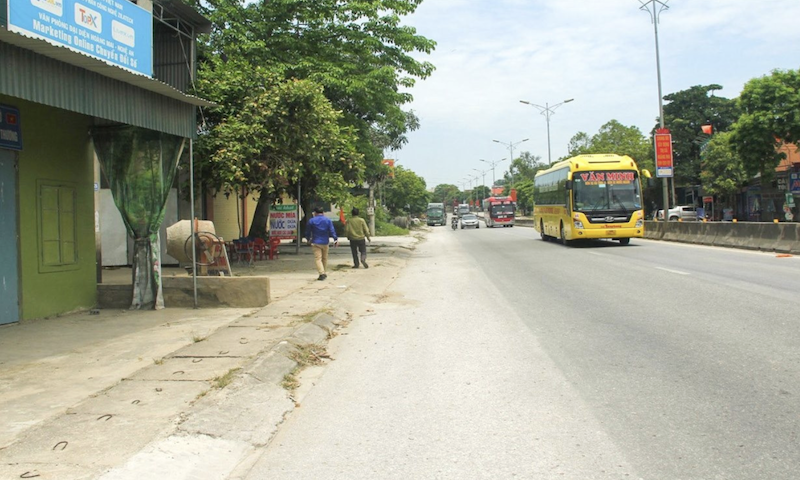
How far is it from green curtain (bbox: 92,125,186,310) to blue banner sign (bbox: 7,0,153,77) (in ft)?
3.68

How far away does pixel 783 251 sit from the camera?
19.3m

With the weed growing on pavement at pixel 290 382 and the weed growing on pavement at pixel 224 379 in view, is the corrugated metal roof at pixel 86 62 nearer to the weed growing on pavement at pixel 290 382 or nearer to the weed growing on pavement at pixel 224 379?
the weed growing on pavement at pixel 224 379

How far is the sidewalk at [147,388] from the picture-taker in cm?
420

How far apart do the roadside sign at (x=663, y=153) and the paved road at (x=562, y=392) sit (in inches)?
791

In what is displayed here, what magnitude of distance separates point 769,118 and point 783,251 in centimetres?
2126

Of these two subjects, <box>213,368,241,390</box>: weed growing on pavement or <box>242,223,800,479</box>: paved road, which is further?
<box>213,368,241,390</box>: weed growing on pavement

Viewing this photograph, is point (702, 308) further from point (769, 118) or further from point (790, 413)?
point (769, 118)

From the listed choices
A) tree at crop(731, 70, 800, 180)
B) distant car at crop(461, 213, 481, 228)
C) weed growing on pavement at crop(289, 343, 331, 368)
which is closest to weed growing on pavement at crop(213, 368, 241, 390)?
weed growing on pavement at crop(289, 343, 331, 368)

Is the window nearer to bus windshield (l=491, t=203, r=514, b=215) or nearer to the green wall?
the green wall

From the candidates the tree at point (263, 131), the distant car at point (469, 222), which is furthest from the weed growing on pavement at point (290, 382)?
the distant car at point (469, 222)

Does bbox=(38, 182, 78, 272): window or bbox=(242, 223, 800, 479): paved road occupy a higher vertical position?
bbox=(38, 182, 78, 272): window

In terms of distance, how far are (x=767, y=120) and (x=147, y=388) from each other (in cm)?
3971

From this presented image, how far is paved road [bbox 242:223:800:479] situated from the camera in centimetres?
414

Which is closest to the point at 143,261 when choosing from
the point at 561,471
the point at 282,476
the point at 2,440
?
the point at 2,440
